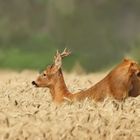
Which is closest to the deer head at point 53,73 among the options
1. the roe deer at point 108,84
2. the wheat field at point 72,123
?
the roe deer at point 108,84

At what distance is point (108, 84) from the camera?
51.1 feet

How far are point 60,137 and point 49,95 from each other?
401 inches

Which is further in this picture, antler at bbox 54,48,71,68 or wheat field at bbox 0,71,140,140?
antler at bbox 54,48,71,68

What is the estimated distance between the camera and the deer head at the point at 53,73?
56.2ft

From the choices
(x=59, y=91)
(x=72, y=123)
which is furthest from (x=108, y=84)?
(x=72, y=123)

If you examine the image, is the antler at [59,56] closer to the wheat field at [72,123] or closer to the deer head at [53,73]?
the deer head at [53,73]

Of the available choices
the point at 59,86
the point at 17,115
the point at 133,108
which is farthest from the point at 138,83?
the point at 17,115

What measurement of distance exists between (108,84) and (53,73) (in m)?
2.51

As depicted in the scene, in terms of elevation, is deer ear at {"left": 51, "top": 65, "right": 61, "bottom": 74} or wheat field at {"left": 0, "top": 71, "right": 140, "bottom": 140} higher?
deer ear at {"left": 51, "top": 65, "right": 61, "bottom": 74}

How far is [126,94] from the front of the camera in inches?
615

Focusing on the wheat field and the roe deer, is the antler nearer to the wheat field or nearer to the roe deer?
the roe deer

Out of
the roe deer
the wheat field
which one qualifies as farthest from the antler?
the wheat field

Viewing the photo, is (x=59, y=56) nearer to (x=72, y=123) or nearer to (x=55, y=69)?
(x=55, y=69)

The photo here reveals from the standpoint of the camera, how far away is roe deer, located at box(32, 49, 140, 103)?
1505cm
